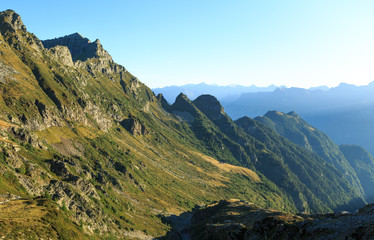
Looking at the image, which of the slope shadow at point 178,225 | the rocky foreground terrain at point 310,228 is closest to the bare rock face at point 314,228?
the rocky foreground terrain at point 310,228

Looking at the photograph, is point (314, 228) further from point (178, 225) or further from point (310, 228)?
point (178, 225)

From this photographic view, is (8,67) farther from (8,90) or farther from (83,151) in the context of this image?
(83,151)

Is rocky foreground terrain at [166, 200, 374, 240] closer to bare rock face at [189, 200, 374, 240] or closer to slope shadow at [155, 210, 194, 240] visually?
bare rock face at [189, 200, 374, 240]

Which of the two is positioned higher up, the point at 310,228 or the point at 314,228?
the point at 314,228

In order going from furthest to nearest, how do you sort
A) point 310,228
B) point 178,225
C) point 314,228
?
1. point 178,225
2. point 310,228
3. point 314,228

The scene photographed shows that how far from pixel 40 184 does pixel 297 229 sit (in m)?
89.8

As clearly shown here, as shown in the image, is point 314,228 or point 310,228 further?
point 310,228

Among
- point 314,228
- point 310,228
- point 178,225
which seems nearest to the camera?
point 314,228

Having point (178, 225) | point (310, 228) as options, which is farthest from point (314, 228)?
point (178, 225)

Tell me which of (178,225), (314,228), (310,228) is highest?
(314,228)

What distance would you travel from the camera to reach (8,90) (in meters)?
144

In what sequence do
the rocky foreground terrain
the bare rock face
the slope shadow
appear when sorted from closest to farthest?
1. the bare rock face
2. the rocky foreground terrain
3. the slope shadow

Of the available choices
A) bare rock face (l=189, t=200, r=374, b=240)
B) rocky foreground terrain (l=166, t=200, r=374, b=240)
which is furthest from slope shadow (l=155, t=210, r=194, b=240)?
bare rock face (l=189, t=200, r=374, b=240)

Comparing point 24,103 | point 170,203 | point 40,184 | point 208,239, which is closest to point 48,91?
point 24,103
